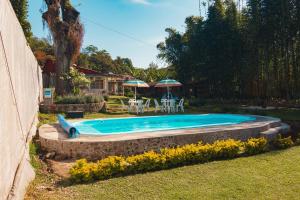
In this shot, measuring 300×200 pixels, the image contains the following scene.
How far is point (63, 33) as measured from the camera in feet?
64.9

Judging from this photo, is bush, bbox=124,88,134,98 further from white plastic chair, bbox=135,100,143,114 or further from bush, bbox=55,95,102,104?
bush, bbox=55,95,102,104

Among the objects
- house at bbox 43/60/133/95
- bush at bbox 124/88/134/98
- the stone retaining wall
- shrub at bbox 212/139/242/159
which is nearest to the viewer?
shrub at bbox 212/139/242/159

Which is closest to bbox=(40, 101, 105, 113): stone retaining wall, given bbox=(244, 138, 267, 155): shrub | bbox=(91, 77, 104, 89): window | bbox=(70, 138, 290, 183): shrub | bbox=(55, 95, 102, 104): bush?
bbox=(55, 95, 102, 104): bush

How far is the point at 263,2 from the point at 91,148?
18.3m

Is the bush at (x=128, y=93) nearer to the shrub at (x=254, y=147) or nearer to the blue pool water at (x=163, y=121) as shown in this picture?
the blue pool water at (x=163, y=121)

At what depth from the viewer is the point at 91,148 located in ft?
25.5

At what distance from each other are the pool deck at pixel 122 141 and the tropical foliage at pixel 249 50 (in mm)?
13334

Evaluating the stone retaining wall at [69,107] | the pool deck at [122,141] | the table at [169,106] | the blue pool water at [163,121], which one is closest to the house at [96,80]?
the stone retaining wall at [69,107]

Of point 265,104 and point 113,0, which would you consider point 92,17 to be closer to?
point 113,0

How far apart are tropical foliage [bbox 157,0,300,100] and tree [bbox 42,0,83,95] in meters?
11.9

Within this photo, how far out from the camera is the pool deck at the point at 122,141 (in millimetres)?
7816

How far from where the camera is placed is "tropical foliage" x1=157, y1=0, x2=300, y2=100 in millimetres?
20562

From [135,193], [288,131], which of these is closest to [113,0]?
[288,131]

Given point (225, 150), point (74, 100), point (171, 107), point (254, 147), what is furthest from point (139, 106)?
point (225, 150)
